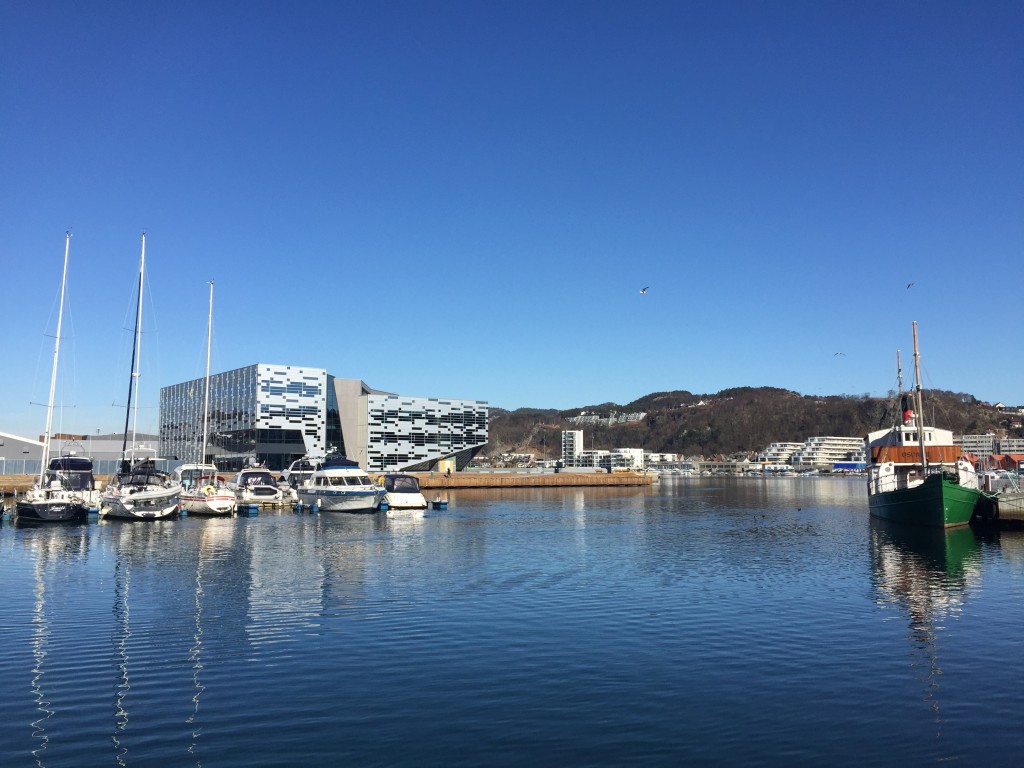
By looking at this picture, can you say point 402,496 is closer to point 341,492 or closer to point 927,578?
point 341,492

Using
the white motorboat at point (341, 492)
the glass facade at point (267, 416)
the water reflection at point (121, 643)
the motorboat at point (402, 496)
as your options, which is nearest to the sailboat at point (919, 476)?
the motorboat at point (402, 496)

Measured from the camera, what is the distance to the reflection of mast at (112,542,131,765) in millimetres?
12062

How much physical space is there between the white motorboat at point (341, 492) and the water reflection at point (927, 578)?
123ft

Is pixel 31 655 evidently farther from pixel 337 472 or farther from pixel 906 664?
pixel 337 472

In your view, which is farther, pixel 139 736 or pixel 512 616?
pixel 512 616

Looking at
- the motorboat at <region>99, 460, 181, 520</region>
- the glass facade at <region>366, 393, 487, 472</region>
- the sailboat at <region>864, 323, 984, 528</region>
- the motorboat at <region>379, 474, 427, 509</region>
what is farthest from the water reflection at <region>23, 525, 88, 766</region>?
the glass facade at <region>366, 393, 487, 472</region>

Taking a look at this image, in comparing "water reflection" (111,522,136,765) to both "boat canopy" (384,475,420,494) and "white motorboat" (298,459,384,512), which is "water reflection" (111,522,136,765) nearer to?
"white motorboat" (298,459,384,512)

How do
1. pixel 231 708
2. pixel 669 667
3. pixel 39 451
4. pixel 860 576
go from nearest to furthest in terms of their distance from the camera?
pixel 231 708
pixel 669 667
pixel 860 576
pixel 39 451

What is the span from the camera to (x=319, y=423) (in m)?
114

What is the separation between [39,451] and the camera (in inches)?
4498

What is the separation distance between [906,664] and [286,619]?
603 inches

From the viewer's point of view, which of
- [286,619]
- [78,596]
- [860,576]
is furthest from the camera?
[860,576]

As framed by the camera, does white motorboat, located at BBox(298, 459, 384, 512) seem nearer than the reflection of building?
Yes

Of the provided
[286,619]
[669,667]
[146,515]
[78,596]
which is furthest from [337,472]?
[669,667]
